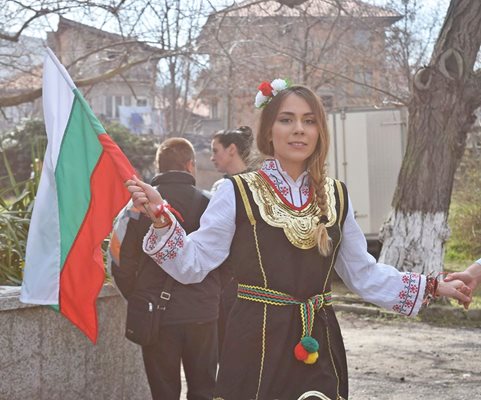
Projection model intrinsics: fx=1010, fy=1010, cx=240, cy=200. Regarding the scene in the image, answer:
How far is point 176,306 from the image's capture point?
562 cm

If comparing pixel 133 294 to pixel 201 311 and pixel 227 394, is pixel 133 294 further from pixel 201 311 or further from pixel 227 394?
pixel 227 394

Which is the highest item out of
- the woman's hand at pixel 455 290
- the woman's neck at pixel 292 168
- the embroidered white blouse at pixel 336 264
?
the woman's neck at pixel 292 168

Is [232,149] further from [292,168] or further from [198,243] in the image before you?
[198,243]

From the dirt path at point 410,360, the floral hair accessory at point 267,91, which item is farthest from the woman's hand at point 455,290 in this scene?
the dirt path at point 410,360

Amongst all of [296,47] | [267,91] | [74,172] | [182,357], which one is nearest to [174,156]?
[182,357]

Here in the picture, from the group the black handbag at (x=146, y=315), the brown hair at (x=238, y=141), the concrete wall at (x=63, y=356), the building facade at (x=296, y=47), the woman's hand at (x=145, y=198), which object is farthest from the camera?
the building facade at (x=296, y=47)

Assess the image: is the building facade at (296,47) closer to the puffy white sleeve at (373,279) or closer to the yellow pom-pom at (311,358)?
the puffy white sleeve at (373,279)

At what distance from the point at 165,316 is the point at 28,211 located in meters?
2.11

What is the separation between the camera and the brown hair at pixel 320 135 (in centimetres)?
404

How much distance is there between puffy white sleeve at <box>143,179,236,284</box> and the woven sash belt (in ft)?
0.57

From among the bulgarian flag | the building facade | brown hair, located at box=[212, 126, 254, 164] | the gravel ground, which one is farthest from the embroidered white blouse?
the building facade

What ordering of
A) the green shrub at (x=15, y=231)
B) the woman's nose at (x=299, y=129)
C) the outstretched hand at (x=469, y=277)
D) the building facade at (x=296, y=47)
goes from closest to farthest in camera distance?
the woman's nose at (x=299, y=129) < the outstretched hand at (x=469, y=277) < the green shrub at (x=15, y=231) < the building facade at (x=296, y=47)

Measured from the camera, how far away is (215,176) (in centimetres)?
3703

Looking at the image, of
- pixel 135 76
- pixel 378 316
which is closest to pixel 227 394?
pixel 378 316
